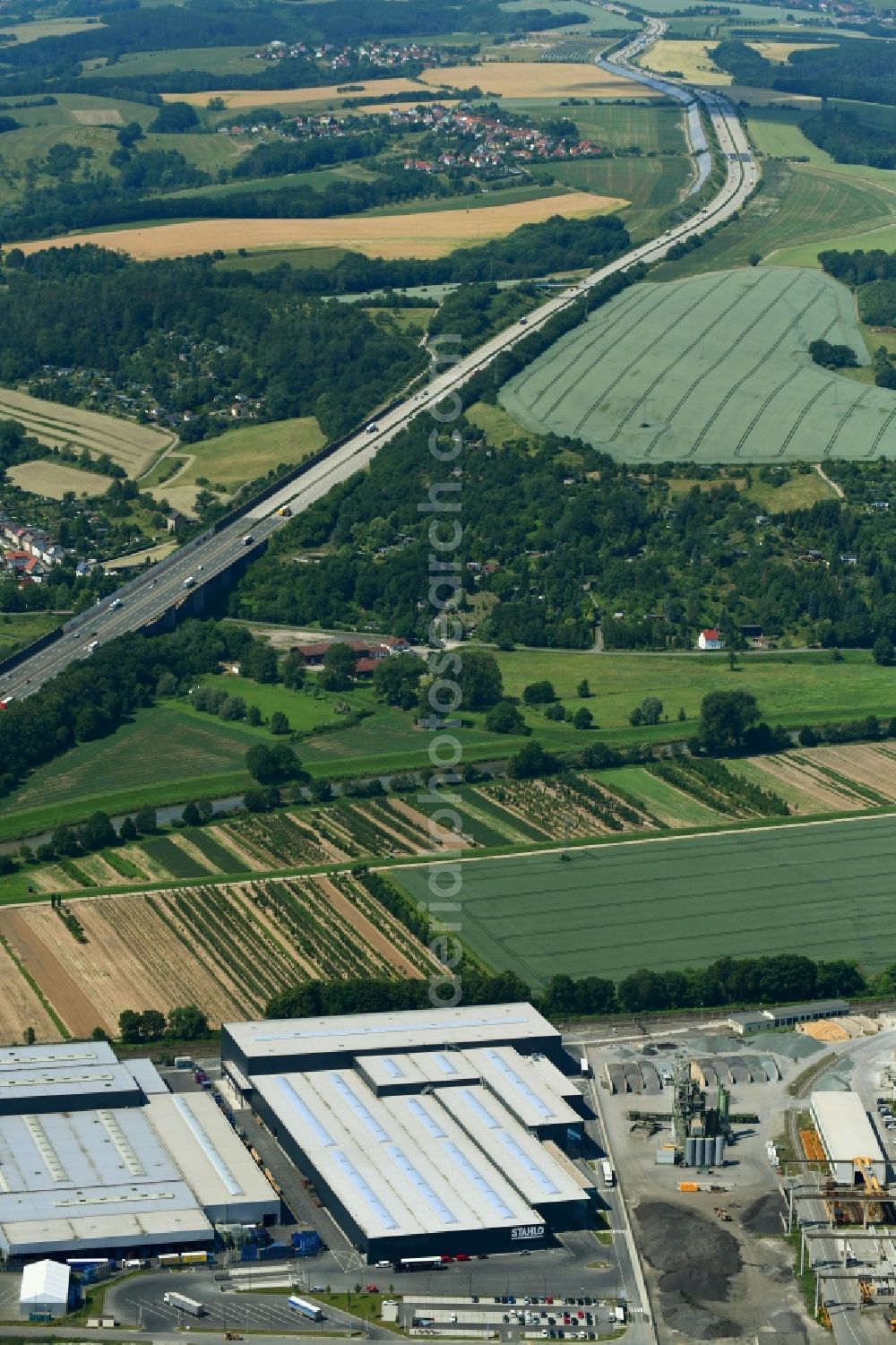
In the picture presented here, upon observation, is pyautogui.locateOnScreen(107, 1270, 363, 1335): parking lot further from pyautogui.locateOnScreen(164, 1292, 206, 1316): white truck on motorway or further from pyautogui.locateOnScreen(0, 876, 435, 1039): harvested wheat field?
pyautogui.locateOnScreen(0, 876, 435, 1039): harvested wheat field

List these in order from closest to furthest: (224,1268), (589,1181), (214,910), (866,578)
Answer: (224,1268)
(589,1181)
(214,910)
(866,578)

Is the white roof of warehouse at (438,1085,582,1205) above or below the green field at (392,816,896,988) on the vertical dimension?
below

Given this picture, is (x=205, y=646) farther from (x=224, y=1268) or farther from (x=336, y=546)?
(x=224, y=1268)

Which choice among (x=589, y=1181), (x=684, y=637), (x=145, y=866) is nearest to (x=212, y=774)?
(x=145, y=866)

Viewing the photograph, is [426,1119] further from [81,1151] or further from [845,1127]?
[845,1127]

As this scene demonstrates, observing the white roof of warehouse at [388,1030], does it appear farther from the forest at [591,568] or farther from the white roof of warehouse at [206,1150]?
the forest at [591,568]
